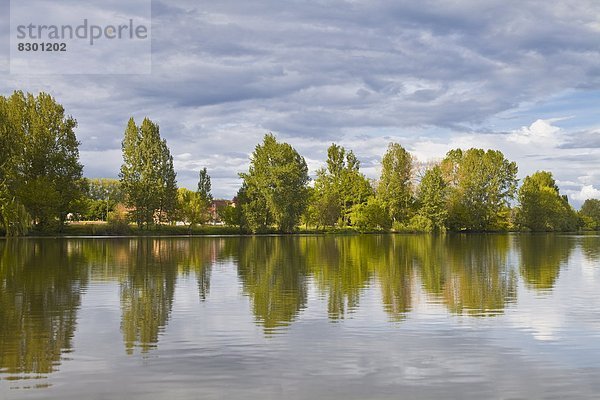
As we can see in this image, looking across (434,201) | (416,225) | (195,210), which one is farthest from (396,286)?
(416,225)

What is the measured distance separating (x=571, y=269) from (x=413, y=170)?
3480 inches

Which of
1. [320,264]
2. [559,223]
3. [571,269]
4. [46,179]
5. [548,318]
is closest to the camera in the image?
[548,318]

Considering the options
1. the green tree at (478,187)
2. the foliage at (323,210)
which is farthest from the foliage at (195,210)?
the green tree at (478,187)

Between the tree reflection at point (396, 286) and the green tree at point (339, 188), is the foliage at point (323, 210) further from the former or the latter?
the tree reflection at point (396, 286)

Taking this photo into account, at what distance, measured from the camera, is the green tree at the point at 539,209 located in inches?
5049

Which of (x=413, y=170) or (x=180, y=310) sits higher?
(x=413, y=170)

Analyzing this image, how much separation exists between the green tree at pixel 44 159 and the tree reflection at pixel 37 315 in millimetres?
47112

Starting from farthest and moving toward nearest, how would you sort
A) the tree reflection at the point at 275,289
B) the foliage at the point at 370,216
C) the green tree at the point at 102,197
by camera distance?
1. the green tree at the point at 102,197
2. the foliage at the point at 370,216
3. the tree reflection at the point at 275,289

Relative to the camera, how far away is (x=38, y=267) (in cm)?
3039

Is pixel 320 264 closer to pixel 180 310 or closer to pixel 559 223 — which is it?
pixel 180 310

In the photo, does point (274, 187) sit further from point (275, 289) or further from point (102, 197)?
point (102, 197)

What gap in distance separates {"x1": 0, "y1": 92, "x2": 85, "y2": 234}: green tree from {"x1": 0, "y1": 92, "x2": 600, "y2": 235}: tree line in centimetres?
13

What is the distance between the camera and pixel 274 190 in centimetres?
9612

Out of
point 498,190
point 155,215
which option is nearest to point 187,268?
Result: point 155,215
